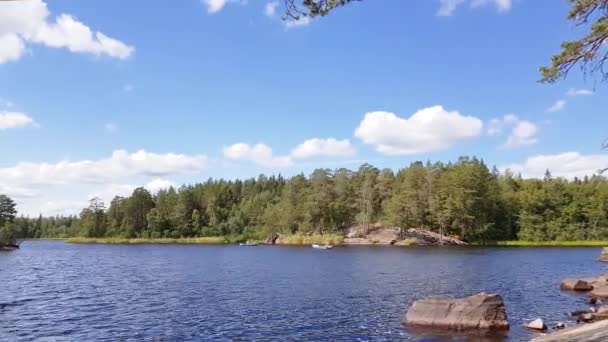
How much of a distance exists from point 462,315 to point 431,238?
122m

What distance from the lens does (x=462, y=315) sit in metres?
26.8

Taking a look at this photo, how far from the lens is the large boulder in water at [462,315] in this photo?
26.5 meters

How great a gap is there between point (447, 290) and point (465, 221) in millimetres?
111910

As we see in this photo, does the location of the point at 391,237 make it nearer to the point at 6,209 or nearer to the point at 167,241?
the point at 167,241

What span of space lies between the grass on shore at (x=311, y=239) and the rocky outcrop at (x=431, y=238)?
21638mm

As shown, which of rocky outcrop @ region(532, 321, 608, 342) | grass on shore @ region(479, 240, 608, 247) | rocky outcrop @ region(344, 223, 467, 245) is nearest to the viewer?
rocky outcrop @ region(532, 321, 608, 342)

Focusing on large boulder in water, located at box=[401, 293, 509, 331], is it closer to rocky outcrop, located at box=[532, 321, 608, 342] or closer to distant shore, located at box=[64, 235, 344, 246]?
rocky outcrop, located at box=[532, 321, 608, 342]

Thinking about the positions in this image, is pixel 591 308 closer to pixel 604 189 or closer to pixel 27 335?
pixel 27 335

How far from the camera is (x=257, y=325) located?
94.4ft

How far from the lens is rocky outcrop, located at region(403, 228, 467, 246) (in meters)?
143

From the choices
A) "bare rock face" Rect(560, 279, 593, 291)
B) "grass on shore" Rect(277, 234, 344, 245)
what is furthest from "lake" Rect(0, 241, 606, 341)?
"grass on shore" Rect(277, 234, 344, 245)

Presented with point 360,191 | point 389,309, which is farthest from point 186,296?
point 360,191

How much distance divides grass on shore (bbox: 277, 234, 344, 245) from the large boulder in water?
121 m

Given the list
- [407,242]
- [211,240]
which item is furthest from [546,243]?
[211,240]
